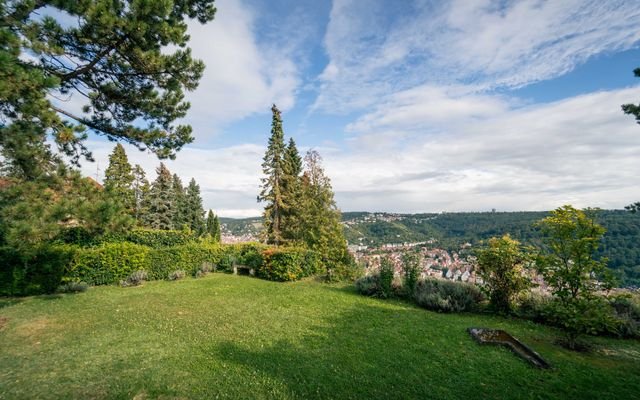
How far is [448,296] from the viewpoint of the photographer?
850cm

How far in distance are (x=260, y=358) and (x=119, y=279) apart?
38.5 feet

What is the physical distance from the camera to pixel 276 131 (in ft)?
90.4

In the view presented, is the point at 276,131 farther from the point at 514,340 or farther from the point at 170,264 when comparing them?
the point at 514,340

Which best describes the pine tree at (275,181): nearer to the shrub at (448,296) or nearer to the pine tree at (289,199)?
the pine tree at (289,199)

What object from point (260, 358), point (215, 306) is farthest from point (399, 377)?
point (215, 306)

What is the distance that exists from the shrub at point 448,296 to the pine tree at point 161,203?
36884 mm

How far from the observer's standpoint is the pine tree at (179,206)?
42.1 meters

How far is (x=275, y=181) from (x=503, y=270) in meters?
21.8

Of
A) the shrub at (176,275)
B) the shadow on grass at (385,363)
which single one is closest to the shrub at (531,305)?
the shadow on grass at (385,363)

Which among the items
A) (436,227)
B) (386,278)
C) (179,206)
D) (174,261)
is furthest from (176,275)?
(436,227)

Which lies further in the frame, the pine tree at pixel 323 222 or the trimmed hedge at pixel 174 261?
the pine tree at pixel 323 222

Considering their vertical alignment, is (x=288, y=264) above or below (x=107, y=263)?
below

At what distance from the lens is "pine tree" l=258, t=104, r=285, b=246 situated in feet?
88.7

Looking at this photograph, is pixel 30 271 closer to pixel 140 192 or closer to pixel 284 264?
pixel 284 264
